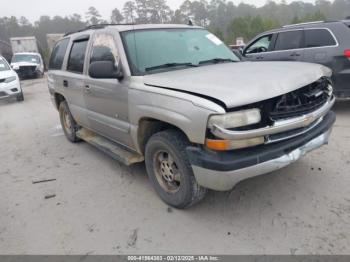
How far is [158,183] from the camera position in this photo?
347 cm

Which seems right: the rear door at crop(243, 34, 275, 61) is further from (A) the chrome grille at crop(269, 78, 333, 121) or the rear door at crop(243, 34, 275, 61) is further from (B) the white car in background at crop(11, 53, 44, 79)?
(B) the white car in background at crop(11, 53, 44, 79)

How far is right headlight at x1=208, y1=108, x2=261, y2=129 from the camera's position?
2.49m

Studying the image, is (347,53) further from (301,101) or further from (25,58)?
(25,58)

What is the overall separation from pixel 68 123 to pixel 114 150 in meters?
2.13

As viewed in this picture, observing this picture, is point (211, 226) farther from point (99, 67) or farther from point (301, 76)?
point (99, 67)

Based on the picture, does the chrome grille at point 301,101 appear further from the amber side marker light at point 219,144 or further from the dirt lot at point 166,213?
the dirt lot at point 166,213

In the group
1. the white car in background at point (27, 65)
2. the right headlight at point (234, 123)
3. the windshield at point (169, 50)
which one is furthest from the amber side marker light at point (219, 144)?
the white car in background at point (27, 65)

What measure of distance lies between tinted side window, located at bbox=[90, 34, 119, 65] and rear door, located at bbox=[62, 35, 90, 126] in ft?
1.10

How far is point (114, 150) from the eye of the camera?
4.13 meters

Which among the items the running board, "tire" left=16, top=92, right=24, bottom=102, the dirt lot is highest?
the running board

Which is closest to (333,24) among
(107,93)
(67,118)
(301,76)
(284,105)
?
(301,76)

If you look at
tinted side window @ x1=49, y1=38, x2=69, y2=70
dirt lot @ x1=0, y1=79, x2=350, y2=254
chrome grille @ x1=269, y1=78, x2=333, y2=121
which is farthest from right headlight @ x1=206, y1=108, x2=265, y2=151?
tinted side window @ x1=49, y1=38, x2=69, y2=70

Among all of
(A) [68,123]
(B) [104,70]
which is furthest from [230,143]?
(A) [68,123]

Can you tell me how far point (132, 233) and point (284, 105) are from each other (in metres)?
1.81
